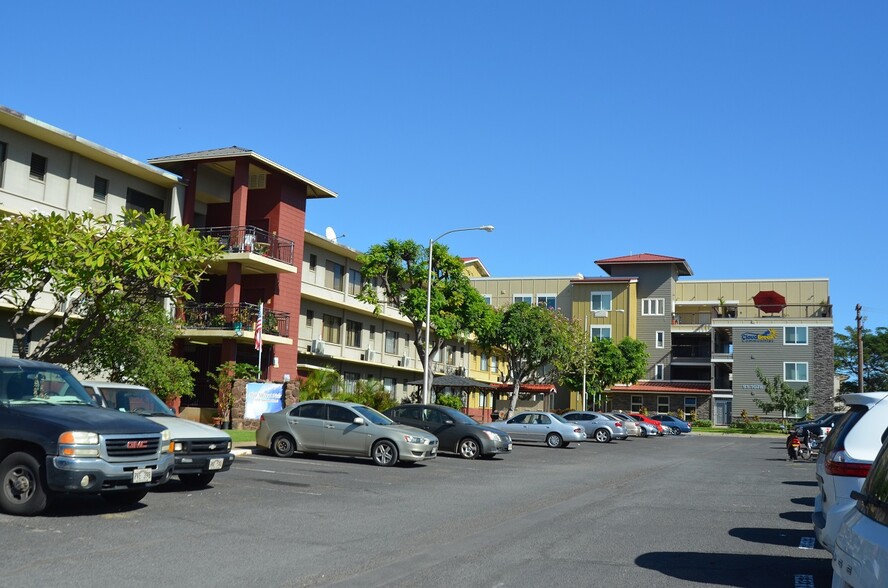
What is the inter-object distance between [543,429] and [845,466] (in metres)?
27.7

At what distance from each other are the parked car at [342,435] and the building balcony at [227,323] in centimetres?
1300

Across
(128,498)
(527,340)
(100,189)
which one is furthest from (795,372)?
(128,498)

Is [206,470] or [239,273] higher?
[239,273]

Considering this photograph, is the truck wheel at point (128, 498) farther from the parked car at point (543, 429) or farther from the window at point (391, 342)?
the window at point (391, 342)

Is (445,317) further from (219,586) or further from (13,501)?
(219,586)

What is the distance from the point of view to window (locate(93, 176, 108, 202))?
32.7 meters

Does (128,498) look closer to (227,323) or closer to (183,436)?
(183,436)

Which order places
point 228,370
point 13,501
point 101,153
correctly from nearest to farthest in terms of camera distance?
point 13,501
point 101,153
point 228,370

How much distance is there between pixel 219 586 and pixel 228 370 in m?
26.8

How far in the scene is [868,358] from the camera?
9894 cm

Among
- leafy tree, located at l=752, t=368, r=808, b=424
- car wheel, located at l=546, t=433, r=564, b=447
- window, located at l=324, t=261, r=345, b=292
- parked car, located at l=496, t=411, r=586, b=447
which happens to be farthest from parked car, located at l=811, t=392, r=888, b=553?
leafy tree, located at l=752, t=368, r=808, b=424

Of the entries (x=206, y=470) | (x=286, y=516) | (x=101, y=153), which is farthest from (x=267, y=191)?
(x=286, y=516)

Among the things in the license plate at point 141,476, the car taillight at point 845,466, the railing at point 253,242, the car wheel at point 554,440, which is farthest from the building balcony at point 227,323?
the car taillight at point 845,466

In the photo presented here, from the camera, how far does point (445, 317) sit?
A: 3959 centimetres
